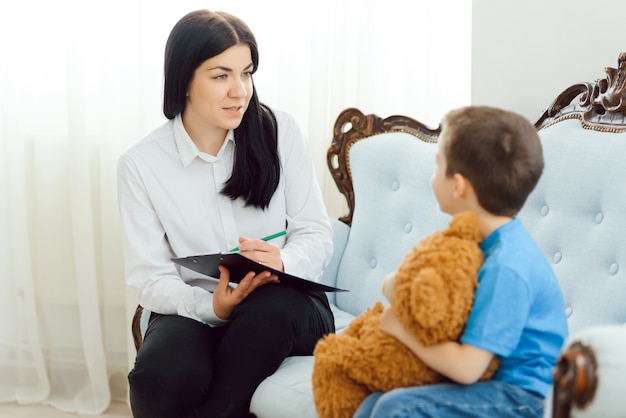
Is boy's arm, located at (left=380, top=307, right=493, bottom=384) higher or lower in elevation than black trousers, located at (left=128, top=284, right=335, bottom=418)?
higher

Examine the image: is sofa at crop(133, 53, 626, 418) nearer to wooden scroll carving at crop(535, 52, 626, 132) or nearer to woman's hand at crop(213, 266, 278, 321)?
wooden scroll carving at crop(535, 52, 626, 132)

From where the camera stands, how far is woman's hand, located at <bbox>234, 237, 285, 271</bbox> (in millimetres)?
1972

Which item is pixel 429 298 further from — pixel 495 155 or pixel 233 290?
pixel 233 290

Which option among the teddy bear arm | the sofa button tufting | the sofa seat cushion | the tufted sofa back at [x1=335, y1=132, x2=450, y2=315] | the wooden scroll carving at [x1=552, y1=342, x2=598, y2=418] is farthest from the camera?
the tufted sofa back at [x1=335, y1=132, x2=450, y2=315]

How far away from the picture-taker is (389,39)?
270 centimetres

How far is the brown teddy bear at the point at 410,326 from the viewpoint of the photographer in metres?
1.34

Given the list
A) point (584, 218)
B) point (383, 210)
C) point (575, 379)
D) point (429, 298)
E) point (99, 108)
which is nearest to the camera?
point (575, 379)

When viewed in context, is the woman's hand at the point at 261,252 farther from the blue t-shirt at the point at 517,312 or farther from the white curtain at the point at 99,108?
the white curtain at the point at 99,108

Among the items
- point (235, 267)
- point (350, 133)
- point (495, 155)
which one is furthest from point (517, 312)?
point (350, 133)

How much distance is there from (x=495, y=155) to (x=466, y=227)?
0.41ft

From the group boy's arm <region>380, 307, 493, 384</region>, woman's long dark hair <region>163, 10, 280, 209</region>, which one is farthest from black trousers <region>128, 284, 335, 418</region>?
boy's arm <region>380, 307, 493, 384</region>

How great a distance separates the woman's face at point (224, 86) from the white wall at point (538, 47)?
67 centimetres

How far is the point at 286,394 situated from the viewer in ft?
5.83

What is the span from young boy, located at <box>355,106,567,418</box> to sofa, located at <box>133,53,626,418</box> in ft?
0.40
